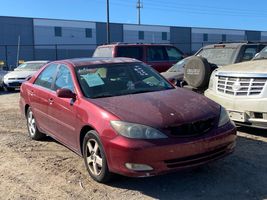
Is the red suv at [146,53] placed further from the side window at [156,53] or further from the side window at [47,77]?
the side window at [47,77]

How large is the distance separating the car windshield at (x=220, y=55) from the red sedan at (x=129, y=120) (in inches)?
156

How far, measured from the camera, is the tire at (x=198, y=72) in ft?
27.8

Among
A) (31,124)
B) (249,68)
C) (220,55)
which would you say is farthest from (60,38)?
(249,68)

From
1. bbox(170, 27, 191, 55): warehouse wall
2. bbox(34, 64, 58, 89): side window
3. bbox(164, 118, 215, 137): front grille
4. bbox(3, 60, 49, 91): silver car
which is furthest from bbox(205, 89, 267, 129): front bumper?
bbox(170, 27, 191, 55): warehouse wall

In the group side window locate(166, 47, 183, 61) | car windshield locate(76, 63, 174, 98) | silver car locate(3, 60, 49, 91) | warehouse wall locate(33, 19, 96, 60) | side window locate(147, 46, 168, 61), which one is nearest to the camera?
car windshield locate(76, 63, 174, 98)

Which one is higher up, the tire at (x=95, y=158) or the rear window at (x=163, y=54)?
the rear window at (x=163, y=54)

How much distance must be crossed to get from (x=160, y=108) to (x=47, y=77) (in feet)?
8.79

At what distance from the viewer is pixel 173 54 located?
1460 cm

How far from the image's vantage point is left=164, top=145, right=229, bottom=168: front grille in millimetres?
4605

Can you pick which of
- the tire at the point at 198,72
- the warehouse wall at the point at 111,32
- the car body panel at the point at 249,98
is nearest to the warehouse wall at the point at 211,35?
the warehouse wall at the point at 111,32

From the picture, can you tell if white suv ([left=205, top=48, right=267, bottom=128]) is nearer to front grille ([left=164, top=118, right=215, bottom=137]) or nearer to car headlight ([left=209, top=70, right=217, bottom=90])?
car headlight ([left=209, top=70, right=217, bottom=90])

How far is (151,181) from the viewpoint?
5.12 metres

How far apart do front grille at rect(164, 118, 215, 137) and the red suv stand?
884 centimetres

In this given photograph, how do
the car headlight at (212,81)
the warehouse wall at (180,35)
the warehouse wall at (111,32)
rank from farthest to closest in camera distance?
the warehouse wall at (180,35) < the warehouse wall at (111,32) < the car headlight at (212,81)
